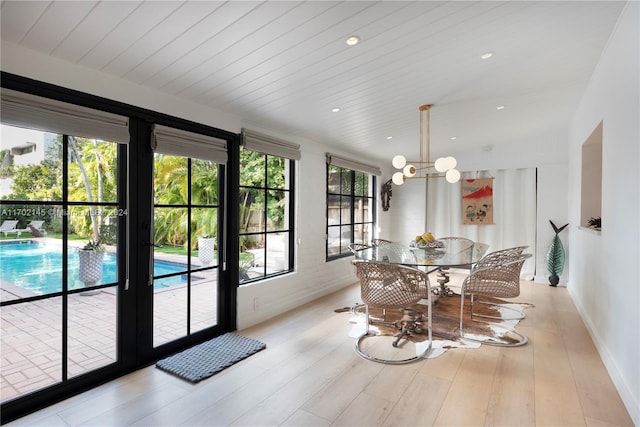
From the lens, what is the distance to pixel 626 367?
85.0 inches

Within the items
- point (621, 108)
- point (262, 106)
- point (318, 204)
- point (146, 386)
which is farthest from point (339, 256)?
point (621, 108)

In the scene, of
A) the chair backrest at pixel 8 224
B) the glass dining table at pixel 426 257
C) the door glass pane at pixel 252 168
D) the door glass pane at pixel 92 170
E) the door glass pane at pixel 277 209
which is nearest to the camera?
→ the chair backrest at pixel 8 224

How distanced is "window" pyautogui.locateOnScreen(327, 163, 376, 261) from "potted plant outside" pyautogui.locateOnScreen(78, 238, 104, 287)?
3.08 metres

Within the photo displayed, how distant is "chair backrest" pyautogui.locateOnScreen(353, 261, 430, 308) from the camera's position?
271 centimetres

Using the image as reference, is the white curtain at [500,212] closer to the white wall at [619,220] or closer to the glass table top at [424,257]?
the glass table top at [424,257]

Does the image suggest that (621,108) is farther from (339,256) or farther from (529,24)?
(339,256)

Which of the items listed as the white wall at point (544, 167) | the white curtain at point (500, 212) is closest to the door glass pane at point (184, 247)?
the white curtain at point (500, 212)

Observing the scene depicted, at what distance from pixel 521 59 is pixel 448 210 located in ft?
13.1

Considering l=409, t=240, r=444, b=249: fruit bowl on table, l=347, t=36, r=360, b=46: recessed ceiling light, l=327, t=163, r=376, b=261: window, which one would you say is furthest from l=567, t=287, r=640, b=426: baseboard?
l=327, t=163, r=376, b=261: window

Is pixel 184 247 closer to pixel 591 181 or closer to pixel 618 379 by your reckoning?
pixel 618 379

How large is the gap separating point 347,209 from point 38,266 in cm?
405

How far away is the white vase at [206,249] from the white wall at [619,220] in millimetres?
3137

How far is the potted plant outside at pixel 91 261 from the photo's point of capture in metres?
2.29

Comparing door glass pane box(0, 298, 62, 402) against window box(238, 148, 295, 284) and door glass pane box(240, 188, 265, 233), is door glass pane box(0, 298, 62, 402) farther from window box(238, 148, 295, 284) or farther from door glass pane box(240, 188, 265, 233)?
door glass pane box(240, 188, 265, 233)
